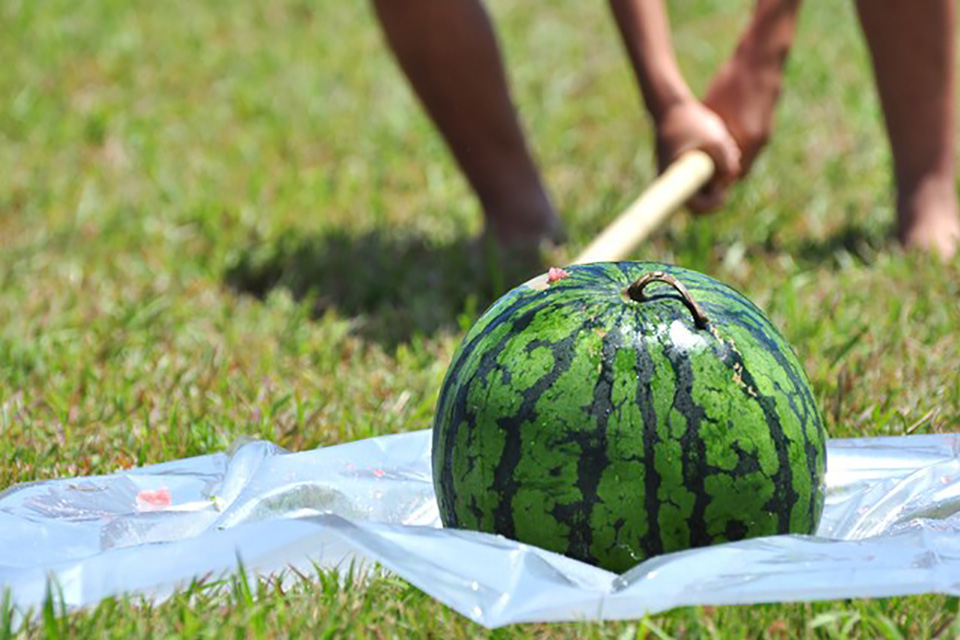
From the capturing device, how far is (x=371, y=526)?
176 centimetres

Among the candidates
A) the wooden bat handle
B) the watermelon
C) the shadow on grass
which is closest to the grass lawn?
the shadow on grass

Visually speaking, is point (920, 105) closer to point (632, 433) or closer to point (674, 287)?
point (674, 287)

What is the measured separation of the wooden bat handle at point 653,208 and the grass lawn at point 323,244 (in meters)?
0.36

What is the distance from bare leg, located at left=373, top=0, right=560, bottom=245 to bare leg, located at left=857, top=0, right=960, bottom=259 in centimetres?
92

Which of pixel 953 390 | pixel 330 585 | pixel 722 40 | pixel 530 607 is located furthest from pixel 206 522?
pixel 722 40

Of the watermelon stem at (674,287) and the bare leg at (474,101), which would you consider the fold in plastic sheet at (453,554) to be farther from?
the bare leg at (474,101)

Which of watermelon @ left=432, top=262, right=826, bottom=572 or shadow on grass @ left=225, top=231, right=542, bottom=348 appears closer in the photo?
watermelon @ left=432, top=262, right=826, bottom=572

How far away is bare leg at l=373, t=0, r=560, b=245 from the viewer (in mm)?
3623

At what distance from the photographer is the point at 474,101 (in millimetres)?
3738

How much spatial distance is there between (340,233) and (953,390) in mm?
1974

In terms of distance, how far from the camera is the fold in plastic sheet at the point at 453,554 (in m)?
1.68

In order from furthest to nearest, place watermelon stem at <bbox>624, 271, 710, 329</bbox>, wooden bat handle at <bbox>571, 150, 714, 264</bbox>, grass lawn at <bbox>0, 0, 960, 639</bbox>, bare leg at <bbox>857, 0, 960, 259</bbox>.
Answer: bare leg at <bbox>857, 0, 960, 259</bbox>
wooden bat handle at <bbox>571, 150, 714, 264</bbox>
grass lawn at <bbox>0, 0, 960, 639</bbox>
watermelon stem at <bbox>624, 271, 710, 329</bbox>

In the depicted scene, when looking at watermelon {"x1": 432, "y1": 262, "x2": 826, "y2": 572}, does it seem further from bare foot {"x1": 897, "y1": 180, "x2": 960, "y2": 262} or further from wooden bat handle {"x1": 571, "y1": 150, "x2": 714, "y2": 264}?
bare foot {"x1": 897, "y1": 180, "x2": 960, "y2": 262}

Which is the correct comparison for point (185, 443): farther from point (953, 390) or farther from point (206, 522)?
point (953, 390)
